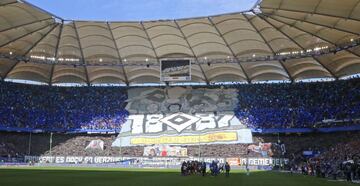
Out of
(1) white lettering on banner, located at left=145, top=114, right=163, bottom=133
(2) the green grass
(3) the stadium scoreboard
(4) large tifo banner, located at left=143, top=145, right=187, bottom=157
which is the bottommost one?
(2) the green grass

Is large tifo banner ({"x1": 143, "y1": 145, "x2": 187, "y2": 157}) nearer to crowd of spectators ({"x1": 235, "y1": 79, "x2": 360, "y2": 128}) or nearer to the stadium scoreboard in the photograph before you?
crowd of spectators ({"x1": 235, "y1": 79, "x2": 360, "y2": 128})

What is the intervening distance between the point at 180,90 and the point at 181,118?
7.77m

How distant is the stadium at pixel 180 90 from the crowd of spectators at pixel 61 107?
7.1 inches

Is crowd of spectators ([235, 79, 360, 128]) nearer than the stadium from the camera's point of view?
No

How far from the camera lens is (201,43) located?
198 feet

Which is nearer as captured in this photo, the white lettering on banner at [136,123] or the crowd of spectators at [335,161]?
the crowd of spectators at [335,161]

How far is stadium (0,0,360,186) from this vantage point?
54.2 meters

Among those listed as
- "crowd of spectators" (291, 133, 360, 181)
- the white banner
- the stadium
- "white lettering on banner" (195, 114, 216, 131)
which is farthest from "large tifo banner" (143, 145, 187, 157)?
"crowd of spectators" (291, 133, 360, 181)

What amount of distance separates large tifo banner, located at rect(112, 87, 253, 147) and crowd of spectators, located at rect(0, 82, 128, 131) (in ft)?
9.39

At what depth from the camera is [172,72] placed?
59406 mm

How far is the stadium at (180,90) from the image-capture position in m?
54.2

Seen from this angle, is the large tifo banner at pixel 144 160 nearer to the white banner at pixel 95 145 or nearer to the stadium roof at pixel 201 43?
the white banner at pixel 95 145

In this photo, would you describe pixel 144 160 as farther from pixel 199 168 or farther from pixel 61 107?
pixel 199 168

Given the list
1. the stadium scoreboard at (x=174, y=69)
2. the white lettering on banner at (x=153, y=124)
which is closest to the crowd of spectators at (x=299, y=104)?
the white lettering on banner at (x=153, y=124)
